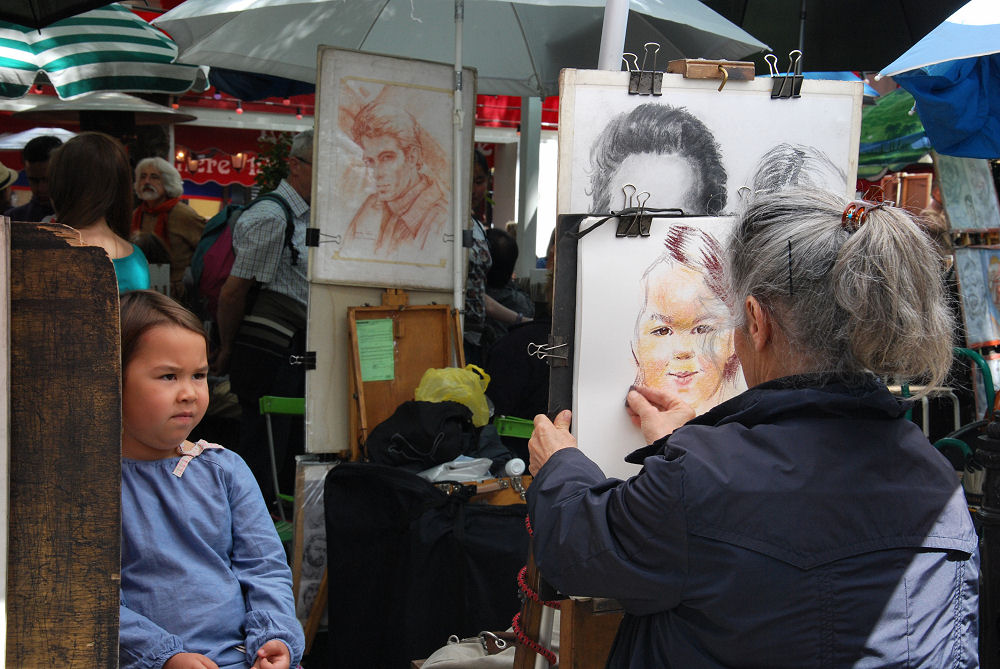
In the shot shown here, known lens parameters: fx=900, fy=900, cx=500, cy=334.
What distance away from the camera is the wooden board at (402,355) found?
322cm

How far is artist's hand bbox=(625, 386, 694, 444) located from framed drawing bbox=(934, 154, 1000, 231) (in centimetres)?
270

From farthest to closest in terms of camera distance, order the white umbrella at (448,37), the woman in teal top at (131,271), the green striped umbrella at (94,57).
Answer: the green striped umbrella at (94,57), the white umbrella at (448,37), the woman in teal top at (131,271)

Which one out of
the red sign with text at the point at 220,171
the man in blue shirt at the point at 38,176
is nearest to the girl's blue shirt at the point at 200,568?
the man in blue shirt at the point at 38,176

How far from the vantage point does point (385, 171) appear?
3324 mm

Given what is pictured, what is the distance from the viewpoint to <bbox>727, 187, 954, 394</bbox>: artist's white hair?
3.86ft

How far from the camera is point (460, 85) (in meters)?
3.36

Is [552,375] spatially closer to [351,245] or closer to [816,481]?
[816,481]

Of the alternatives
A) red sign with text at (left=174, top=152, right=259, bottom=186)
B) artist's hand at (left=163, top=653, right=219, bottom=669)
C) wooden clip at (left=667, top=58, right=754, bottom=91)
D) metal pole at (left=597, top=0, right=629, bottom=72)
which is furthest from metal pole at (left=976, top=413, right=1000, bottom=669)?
red sign with text at (left=174, top=152, right=259, bottom=186)

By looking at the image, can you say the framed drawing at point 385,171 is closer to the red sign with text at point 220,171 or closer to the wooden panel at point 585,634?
the wooden panel at point 585,634

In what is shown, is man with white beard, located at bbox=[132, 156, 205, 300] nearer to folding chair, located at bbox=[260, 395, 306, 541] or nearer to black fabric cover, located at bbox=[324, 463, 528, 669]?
folding chair, located at bbox=[260, 395, 306, 541]

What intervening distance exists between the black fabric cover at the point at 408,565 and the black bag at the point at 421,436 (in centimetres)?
19

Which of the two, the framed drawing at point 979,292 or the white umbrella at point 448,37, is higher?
the white umbrella at point 448,37

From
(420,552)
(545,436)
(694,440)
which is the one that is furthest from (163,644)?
(420,552)

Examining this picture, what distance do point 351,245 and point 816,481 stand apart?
2.39 metres
